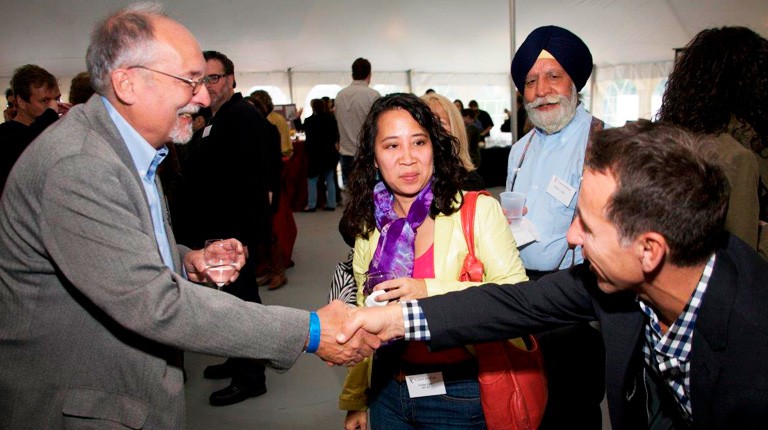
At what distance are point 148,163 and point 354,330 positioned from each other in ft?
2.48

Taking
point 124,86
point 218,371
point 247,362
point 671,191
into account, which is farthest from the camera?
point 218,371

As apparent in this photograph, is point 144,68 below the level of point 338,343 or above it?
above

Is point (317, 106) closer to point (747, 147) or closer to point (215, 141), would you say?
point (215, 141)

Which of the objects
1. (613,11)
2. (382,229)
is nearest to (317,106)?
(613,11)

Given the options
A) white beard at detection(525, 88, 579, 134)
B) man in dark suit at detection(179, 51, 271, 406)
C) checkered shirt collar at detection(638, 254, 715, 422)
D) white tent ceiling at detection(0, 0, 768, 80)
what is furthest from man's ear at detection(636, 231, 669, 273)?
white tent ceiling at detection(0, 0, 768, 80)

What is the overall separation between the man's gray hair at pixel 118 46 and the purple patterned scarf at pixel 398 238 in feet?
2.79

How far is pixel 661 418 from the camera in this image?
142cm

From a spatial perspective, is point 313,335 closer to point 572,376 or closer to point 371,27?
point 572,376

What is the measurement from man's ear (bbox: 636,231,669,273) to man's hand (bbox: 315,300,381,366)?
2.71 ft

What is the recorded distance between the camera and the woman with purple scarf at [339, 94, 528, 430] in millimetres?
1678

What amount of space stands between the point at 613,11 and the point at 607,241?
43.7ft

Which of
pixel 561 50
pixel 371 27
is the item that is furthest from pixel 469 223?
pixel 371 27

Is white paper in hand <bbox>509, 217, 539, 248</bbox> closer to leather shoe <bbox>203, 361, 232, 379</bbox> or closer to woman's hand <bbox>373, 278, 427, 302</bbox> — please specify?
woman's hand <bbox>373, 278, 427, 302</bbox>

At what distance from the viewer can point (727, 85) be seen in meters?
1.96
